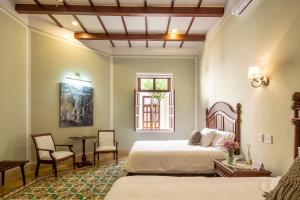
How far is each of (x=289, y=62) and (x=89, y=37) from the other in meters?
4.93

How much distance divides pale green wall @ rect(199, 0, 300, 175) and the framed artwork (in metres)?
3.83

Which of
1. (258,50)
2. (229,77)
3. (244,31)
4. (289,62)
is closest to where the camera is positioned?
(289,62)

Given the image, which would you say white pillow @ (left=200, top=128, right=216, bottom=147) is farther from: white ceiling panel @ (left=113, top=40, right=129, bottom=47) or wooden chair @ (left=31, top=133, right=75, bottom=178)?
white ceiling panel @ (left=113, top=40, right=129, bottom=47)

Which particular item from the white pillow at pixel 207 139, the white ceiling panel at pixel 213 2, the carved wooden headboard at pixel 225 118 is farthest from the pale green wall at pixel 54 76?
the white ceiling panel at pixel 213 2

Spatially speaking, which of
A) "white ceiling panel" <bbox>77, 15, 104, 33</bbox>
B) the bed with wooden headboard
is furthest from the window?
the bed with wooden headboard

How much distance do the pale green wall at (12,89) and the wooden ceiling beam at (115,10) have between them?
492mm

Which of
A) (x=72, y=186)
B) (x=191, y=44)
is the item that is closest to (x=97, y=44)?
(x=191, y=44)

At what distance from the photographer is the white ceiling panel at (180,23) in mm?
5308

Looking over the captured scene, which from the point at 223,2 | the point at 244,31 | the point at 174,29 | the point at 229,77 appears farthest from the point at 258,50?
the point at 174,29

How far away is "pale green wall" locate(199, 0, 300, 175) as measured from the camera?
8.27 feet

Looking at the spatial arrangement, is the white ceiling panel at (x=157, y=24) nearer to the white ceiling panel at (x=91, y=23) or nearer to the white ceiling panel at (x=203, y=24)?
the white ceiling panel at (x=203, y=24)

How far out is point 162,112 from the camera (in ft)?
24.9

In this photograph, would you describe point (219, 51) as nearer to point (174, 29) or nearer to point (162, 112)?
point (174, 29)

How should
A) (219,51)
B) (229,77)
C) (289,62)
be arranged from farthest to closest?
(219,51)
(229,77)
(289,62)
